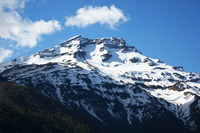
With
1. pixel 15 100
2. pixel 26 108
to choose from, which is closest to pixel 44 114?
pixel 26 108

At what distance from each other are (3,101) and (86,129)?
176ft

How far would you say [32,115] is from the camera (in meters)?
150

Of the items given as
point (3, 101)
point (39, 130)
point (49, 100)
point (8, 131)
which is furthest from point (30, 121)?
point (49, 100)

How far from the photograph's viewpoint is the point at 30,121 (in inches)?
5512

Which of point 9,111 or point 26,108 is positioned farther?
point 26,108

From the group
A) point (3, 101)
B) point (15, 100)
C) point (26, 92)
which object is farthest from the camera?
point (26, 92)

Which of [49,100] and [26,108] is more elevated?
[49,100]

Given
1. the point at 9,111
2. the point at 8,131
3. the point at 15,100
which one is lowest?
the point at 8,131

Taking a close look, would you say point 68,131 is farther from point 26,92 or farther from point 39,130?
point 26,92

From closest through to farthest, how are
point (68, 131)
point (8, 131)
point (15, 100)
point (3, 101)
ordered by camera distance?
point (8, 131)
point (68, 131)
point (3, 101)
point (15, 100)

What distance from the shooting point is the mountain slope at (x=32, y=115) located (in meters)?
133

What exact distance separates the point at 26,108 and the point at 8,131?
131 ft

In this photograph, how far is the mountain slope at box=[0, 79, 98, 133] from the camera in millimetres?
133250

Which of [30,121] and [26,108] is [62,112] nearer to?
[26,108]
